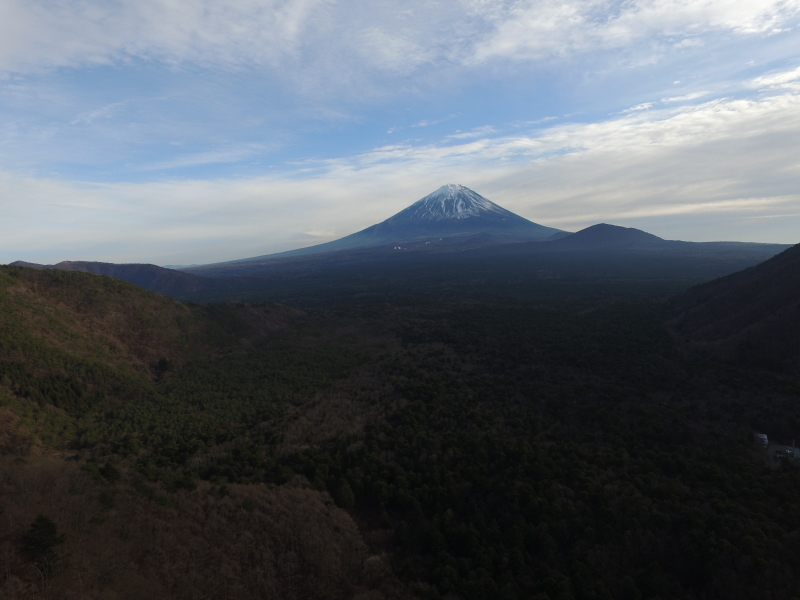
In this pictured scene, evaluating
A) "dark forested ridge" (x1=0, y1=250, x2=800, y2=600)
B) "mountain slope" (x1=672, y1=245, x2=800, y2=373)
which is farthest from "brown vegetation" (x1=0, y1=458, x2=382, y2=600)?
"mountain slope" (x1=672, y1=245, x2=800, y2=373)

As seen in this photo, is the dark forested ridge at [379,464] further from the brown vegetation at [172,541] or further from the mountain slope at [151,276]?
the mountain slope at [151,276]

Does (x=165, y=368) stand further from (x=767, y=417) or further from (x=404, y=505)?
(x=767, y=417)

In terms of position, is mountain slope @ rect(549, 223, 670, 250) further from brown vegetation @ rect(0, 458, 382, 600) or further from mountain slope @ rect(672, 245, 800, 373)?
brown vegetation @ rect(0, 458, 382, 600)

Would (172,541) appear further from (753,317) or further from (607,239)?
(607,239)

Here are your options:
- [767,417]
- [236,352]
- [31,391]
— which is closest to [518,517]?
[767,417]

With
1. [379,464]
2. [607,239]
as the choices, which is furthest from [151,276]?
[607,239]

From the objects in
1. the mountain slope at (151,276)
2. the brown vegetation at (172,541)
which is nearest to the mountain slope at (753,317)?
the brown vegetation at (172,541)
